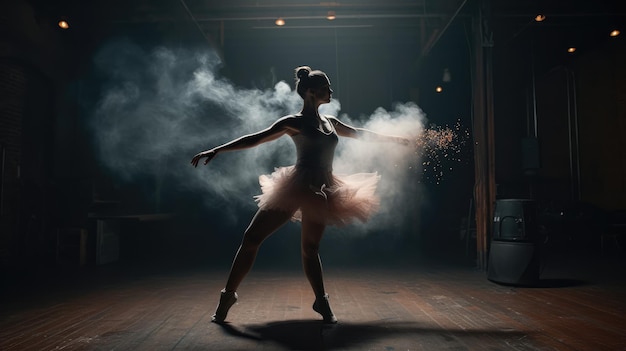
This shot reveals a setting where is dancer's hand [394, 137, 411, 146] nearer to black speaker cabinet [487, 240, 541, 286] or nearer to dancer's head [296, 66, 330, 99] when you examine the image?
dancer's head [296, 66, 330, 99]

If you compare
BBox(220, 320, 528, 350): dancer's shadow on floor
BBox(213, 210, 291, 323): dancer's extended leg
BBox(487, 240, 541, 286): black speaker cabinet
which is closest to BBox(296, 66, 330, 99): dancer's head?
BBox(213, 210, 291, 323): dancer's extended leg

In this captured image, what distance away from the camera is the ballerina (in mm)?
2826

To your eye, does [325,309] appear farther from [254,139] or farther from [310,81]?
[310,81]

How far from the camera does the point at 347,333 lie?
2.75 metres

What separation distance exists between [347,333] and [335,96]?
7473mm

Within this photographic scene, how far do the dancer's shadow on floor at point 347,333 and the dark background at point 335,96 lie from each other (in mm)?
3852

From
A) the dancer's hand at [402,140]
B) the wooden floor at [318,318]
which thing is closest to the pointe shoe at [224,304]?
the wooden floor at [318,318]

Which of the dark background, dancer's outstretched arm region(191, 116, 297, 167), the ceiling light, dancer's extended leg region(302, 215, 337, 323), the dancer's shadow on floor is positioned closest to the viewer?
the dancer's shadow on floor

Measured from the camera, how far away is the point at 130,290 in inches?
175

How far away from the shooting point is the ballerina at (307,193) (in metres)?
2.83

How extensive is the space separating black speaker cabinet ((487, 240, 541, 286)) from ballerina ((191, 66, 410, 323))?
2.48 metres

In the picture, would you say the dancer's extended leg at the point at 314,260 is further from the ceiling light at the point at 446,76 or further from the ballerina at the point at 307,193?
the ceiling light at the point at 446,76

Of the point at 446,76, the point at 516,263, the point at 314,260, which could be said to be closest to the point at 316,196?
the point at 314,260

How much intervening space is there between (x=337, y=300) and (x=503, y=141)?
859cm
